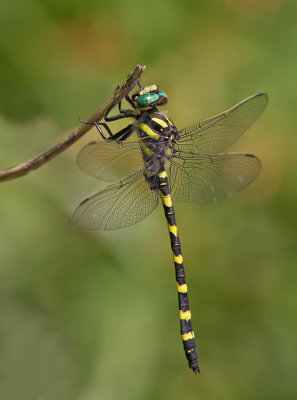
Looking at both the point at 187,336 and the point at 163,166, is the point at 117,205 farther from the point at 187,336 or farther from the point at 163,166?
the point at 187,336

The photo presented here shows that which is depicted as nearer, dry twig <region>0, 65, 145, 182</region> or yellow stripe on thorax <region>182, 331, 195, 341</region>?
dry twig <region>0, 65, 145, 182</region>

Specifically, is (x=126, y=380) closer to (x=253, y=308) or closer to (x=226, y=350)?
(x=226, y=350)

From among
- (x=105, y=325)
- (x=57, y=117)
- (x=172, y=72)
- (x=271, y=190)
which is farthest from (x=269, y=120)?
(x=105, y=325)

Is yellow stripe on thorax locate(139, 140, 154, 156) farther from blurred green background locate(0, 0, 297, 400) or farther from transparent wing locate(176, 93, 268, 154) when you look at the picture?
blurred green background locate(0, 0, 297, 400)

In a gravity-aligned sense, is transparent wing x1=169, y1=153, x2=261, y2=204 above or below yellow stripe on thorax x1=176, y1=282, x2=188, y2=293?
above

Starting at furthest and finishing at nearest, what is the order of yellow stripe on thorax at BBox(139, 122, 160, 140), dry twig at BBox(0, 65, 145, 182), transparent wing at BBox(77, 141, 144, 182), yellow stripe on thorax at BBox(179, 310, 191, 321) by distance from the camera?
yellow stripe on thorax at BBox(179, 310, 191, 321)
yellow stripe on thorax at BBox(139, 122, 160, 140)
transparent wing at BBox(77, 141, 144, 182)
dry twig at BBox(0, 65, 145, 182)

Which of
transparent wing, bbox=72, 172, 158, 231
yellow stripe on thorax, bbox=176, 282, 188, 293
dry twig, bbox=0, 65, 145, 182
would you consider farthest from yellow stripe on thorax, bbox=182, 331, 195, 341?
dry twig, bbox=0, 65, 145, 182
